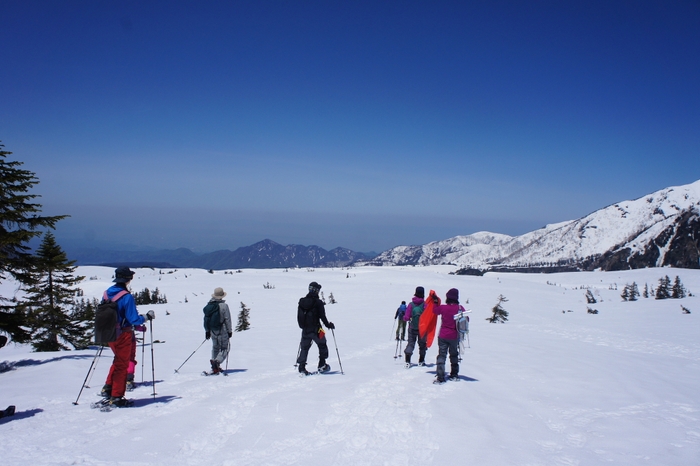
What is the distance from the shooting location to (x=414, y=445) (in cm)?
564

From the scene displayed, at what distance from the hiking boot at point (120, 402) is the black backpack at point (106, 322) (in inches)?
43.0

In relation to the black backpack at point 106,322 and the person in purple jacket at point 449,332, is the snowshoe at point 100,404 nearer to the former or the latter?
the black backpack at point 106,322

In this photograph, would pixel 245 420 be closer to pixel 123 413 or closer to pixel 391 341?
pixel 123 413

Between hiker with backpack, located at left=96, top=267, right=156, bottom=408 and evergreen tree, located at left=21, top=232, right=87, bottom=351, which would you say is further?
evergreen tree, located at left=21, top=232, right=87, bottom=351

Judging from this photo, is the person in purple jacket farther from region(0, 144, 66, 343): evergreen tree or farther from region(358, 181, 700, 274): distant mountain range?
region(358, 181, 700, 274): distant mountain range

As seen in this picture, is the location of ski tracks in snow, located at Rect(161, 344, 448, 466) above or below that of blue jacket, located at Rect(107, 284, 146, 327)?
below

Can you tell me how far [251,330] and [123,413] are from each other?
17.7 metres

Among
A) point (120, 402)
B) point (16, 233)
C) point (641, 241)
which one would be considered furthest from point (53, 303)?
point (641, 241)

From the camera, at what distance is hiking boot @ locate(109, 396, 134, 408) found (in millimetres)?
6934

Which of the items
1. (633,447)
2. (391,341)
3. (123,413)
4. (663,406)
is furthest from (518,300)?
(123,413)

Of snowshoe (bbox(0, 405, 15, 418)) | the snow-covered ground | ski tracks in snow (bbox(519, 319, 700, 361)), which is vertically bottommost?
ski tracks in snow (bbox(519, 319, 700, 361))

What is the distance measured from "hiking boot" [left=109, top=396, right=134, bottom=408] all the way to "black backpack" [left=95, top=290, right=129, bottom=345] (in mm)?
1092

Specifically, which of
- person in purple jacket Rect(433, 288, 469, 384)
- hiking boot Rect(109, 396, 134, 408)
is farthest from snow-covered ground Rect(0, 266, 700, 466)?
person in purple jacket Rect(433, 288, 469, 384)

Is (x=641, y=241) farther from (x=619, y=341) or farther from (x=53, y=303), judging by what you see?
(x=53, y=303)
